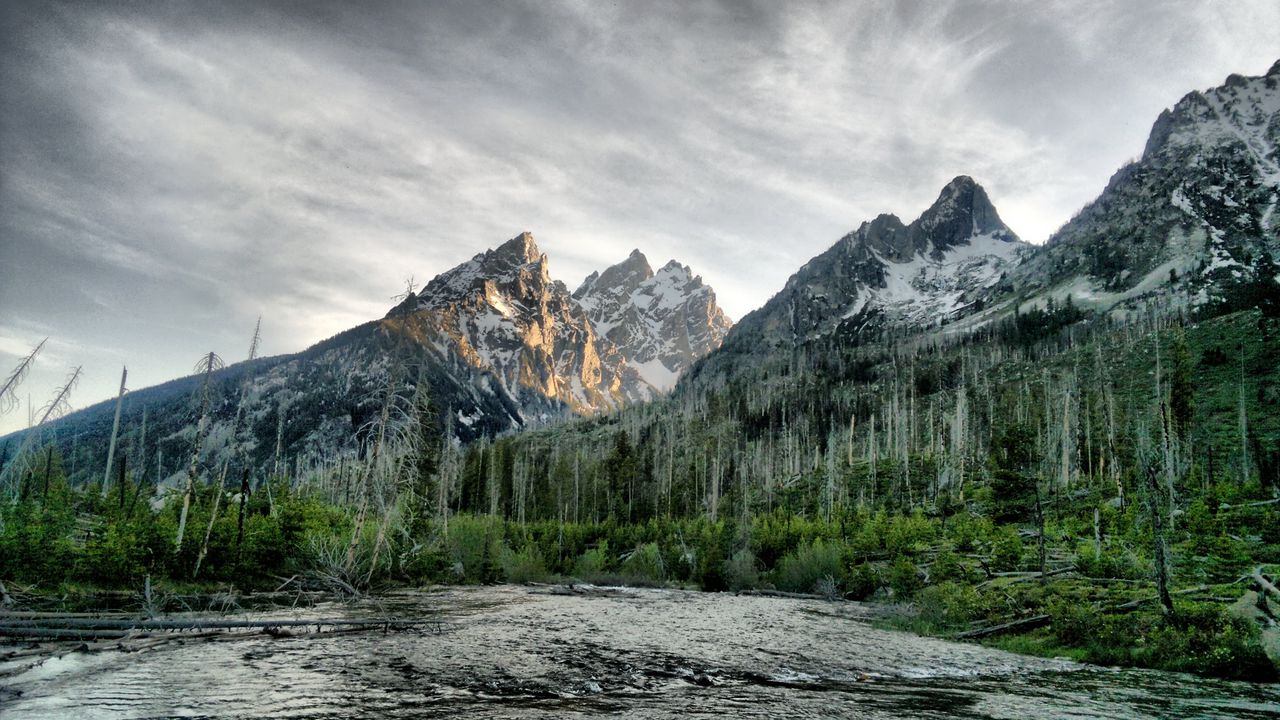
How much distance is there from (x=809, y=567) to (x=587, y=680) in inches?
1655

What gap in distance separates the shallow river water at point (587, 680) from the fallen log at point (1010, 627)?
323 centimetres

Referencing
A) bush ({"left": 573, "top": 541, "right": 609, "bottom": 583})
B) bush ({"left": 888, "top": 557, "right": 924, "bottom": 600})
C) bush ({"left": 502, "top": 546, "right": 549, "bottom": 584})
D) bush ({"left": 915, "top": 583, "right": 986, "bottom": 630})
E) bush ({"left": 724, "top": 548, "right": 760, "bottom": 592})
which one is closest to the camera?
bush ({"left": 915, "top": 583, "right": 986, "bottom": 630})

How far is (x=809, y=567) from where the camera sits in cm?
5525

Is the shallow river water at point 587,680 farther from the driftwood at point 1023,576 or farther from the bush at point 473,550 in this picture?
the bush at point 473,550

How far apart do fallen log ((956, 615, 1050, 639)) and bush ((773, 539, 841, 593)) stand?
76.1ft

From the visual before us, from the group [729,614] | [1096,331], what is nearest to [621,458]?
[729,614]

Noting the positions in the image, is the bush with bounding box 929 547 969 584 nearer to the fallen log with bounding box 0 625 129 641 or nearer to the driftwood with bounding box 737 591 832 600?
the driftwood with bounding box 737 591 832 600

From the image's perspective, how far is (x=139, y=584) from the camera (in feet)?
94.8

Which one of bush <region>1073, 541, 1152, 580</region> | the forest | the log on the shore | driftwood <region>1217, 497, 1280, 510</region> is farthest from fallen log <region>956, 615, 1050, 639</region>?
driftwood <region>1217, 497, 1280, 510</region>

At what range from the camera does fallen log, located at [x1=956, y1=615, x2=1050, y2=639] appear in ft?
99.8

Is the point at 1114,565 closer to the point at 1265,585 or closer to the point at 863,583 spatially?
the point at 1265,585

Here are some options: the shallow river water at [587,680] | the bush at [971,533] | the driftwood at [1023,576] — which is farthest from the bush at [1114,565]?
the shallow river water at [587,680]

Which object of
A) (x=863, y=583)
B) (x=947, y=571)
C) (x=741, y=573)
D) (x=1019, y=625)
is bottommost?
(x=741, y=573)

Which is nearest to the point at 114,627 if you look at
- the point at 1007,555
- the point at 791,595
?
the point at 791,595
